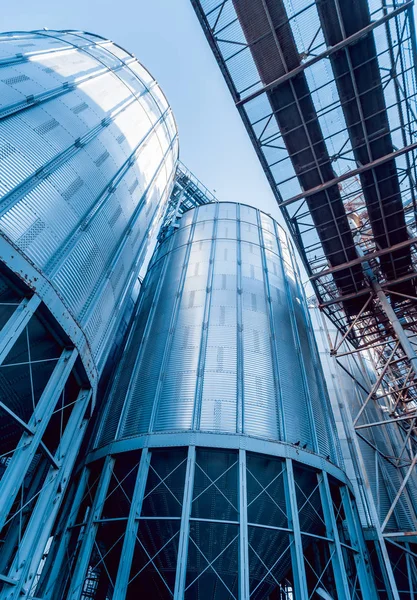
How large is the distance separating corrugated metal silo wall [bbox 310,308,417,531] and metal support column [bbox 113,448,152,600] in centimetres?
933

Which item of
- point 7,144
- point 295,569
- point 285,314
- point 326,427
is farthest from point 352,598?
point 7,144

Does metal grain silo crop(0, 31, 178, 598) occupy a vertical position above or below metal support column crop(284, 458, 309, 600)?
above

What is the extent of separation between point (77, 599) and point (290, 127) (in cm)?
1766

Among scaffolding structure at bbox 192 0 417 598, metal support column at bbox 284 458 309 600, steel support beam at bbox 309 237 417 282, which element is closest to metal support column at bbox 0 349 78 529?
metal support column at bbox 284 458 309 600

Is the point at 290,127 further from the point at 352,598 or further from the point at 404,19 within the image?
the point at 352,598

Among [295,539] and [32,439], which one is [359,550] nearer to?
[295,539]

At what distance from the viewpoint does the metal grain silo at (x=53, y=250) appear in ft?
27.3

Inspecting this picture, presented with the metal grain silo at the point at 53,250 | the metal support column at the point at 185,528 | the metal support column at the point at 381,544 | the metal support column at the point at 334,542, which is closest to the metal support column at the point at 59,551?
the metal grain silo at the point at 53,250

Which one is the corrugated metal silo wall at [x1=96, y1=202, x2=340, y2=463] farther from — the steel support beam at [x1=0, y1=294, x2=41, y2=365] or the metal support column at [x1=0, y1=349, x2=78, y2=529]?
the steel support beam at [x1=0, y1=294, x2=41, y2=365]

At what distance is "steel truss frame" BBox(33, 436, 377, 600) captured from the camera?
10.3 m

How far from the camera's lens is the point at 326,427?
14.8m

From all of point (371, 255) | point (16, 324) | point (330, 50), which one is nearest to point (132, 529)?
point (16, 324)

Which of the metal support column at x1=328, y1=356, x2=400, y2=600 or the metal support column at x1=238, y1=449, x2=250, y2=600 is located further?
the metal support column at x1=328, y1=356, x2=400, y2=600

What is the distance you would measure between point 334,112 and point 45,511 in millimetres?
16653
